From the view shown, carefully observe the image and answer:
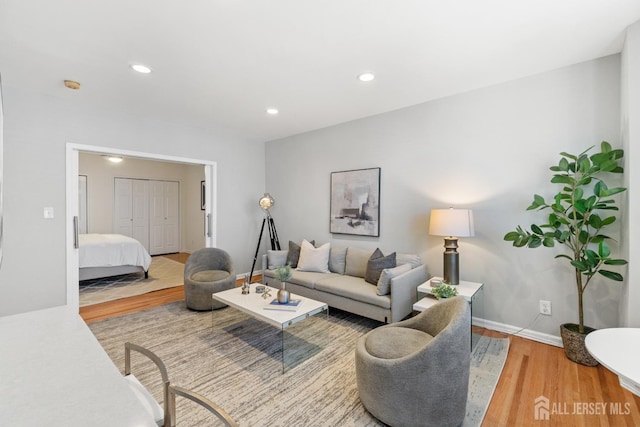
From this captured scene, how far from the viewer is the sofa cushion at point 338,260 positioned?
4059 mm

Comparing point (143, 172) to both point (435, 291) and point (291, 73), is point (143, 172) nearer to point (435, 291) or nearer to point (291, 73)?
point (291, 73)

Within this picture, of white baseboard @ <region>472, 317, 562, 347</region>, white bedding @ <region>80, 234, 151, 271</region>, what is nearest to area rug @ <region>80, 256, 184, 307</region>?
white bedding @ <region>80, 234, 151, 271</region>

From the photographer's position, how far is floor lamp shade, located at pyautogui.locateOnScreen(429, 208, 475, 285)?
2861 mm

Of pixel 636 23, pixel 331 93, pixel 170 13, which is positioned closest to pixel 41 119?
pixel 170 13

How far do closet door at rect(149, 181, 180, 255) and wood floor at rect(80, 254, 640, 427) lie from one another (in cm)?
780

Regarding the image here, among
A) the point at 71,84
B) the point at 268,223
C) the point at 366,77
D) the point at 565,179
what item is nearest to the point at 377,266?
the point at 565,179

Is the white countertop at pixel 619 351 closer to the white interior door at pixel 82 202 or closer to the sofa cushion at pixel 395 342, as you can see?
the sofa cushion at pixel 395 342

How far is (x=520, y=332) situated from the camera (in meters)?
2.95

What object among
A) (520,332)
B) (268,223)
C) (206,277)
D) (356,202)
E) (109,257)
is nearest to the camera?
(520,332)

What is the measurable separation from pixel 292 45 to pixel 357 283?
2.56 m

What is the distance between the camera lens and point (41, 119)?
326 cm

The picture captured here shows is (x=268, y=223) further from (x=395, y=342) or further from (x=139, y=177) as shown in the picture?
(x=139, y=177)

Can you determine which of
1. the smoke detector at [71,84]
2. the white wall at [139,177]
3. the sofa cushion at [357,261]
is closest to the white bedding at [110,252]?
the white wall at [139,177]

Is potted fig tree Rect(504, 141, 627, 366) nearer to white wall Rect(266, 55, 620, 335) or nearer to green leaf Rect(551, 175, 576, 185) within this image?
green leaf Rect(551, 175, 576, 185)
